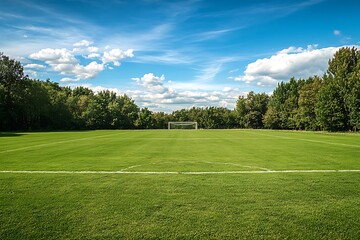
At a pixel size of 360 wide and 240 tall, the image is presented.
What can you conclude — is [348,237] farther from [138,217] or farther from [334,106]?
[334,106]

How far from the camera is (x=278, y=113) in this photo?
7425 cm

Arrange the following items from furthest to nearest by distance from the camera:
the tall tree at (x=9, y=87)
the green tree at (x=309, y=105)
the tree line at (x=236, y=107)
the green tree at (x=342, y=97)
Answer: the green tree at (x=309, y=105), the tall tree at (x=9, y=87), the tree line at (x=236, y=107), the green tree at (x=342, y=97)

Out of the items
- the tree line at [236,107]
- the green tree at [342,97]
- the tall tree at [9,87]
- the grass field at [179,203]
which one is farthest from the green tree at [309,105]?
the tall tree at [9,87]

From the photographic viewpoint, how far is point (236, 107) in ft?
298

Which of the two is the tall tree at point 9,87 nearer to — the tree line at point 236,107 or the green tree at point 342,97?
the tree line at point 236,107

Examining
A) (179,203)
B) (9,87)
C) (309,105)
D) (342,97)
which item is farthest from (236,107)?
(179,203)

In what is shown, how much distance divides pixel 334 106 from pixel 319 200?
50.1 meters

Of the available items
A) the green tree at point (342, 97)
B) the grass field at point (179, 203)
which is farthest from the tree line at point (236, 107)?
the grass field at point (179, 203)

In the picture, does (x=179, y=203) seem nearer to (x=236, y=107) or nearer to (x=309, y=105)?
(x=309, y=105)

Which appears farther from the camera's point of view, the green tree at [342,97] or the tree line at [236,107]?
the tree line at [236,107]

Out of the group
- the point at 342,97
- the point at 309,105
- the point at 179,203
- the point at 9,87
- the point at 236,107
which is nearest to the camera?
the point at 179,203

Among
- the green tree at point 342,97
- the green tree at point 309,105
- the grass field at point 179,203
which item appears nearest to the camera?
the grass field at point 179,203

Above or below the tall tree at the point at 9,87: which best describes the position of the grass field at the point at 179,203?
below

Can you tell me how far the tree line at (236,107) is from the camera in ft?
161
